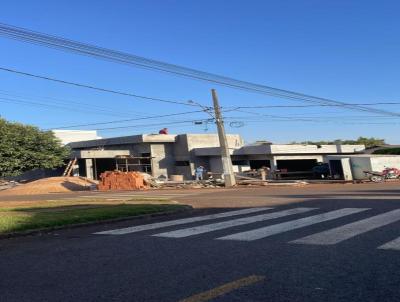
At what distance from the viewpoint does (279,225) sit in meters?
11.0

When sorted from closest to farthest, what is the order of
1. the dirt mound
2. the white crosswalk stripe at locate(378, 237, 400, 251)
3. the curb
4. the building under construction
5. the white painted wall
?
the white crosswalk stripe at locate(378, 237, 400, 251), the curb, the dirt mound, the building under construction, the white painted wall

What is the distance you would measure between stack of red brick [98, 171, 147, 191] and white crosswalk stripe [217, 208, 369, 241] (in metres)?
30.9

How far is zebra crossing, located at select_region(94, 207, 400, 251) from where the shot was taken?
9102 mm

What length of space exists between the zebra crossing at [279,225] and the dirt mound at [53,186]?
3369cm

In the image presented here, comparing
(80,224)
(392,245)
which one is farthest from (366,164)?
(392,245)

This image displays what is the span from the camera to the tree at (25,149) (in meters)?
47.1

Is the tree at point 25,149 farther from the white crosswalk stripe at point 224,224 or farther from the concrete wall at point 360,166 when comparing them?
the white crosswalk stripe at point 224,224

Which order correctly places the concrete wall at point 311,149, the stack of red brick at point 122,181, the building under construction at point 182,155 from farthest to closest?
the building under construction at point 182,155, the concrete wall at point 311,149, the stack of red brick at point 122,181

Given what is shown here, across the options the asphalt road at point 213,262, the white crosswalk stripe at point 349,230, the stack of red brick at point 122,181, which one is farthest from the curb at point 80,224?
the stack of red brick at point 122,181

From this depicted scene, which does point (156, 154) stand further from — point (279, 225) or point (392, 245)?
point (392, 245)

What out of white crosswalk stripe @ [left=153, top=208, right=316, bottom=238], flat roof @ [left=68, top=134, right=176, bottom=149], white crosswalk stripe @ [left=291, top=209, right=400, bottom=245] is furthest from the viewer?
flat roof @ [left=68, top=134, right=176, bottom=149]

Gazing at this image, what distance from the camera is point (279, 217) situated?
41.7 ft

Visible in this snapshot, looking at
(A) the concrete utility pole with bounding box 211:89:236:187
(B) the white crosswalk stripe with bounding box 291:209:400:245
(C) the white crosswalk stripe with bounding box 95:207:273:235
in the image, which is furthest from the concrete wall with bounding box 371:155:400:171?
(B) the white crosswalk stripe with bounding box 291:209:400:245

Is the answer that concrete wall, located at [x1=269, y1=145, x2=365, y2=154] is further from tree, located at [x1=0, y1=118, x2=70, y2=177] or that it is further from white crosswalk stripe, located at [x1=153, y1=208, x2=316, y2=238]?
white crosswalk stripe, located at [x1=153, y1=208, x2=316, y2=238]
